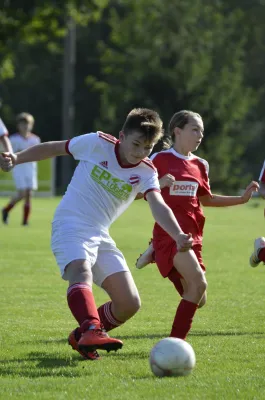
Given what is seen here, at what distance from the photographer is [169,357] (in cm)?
570

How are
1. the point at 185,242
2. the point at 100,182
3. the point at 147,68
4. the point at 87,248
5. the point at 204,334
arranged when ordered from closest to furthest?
the point at 185,242
the point at 87,248
the point at 100,182
the point at 204,334
the point at 147,68

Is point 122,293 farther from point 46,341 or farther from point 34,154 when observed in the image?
point 34,154

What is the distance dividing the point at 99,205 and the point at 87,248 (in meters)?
0.32

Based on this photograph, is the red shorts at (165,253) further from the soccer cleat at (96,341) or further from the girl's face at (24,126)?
the girl's face at (24,126)

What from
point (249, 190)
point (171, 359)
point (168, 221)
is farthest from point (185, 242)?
point (249, 190)

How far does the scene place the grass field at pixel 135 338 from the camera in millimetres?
5453

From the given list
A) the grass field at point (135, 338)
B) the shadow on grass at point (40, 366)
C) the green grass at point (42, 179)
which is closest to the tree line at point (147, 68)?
the green grass at point (42, 179)

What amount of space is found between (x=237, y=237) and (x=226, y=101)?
1089 inches

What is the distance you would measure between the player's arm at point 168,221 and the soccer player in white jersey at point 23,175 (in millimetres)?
13443

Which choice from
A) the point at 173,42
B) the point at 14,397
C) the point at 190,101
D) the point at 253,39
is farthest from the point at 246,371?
the point at 253,39

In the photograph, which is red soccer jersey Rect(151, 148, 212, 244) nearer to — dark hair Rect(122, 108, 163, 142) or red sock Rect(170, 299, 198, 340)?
red sock Rect(170, 299, 198, 340)

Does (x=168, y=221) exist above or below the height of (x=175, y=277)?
above

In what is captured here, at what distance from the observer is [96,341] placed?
5.80 meters

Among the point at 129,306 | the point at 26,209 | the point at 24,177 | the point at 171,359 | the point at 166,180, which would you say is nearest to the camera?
the point at 171,359
